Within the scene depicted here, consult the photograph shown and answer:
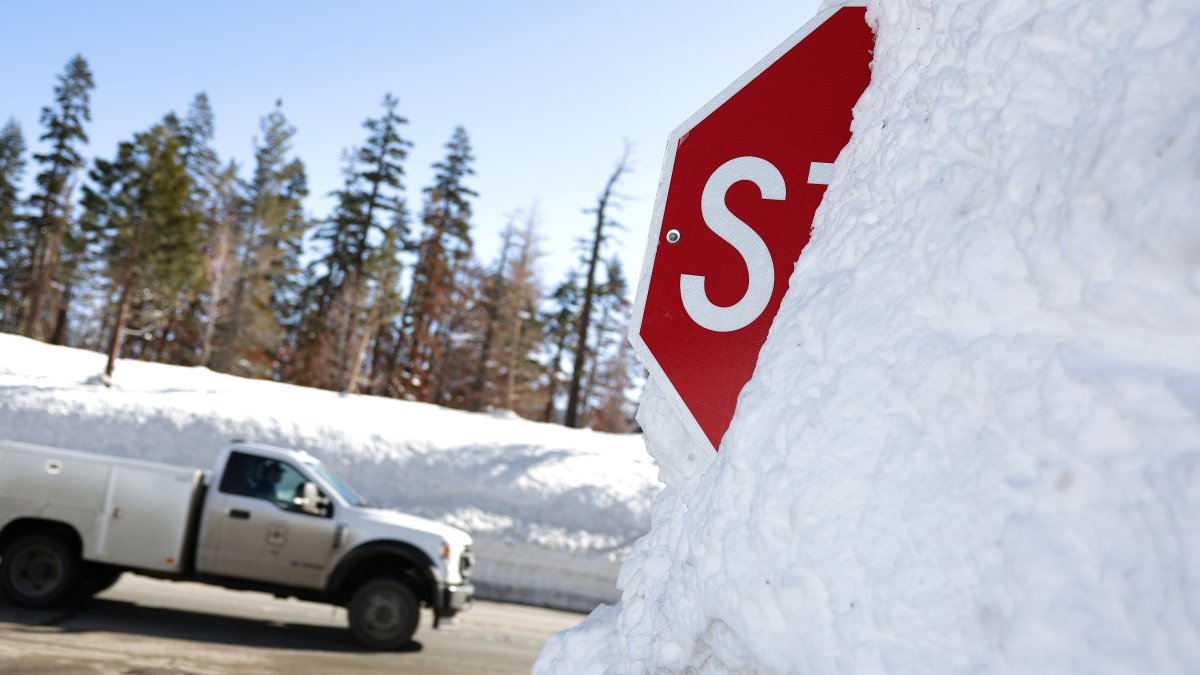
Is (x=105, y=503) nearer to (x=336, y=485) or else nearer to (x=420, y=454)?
(x=336, y=485)

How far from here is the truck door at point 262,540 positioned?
8.92 metres

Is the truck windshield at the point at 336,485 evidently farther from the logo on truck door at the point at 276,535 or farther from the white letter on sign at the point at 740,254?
the white letter on sign at the point at 740,254

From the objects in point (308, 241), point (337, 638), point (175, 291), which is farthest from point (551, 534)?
point (308, 241)

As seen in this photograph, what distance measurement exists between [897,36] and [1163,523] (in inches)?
52.0

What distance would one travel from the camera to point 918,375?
1.42 meters

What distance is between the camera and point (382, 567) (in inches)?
361

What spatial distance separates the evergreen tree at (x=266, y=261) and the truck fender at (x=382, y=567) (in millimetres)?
33731

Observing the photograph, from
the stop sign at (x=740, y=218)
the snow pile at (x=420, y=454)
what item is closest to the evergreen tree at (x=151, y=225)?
the snow pile at (x=420, y=454)

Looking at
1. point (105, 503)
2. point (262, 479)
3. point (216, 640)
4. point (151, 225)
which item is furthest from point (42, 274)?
point (216, 640)

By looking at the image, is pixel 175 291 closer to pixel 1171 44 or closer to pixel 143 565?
pixel 143 565

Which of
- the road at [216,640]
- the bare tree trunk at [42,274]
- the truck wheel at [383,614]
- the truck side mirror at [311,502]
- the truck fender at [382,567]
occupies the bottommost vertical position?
the road at [216,640]

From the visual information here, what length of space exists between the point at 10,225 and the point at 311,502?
54453 millimetres

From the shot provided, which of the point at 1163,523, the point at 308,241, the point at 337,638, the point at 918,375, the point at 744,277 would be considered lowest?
the point at 337,638

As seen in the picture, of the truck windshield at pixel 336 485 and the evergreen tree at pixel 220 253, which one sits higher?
the evergreen tree at pixel 220 253
